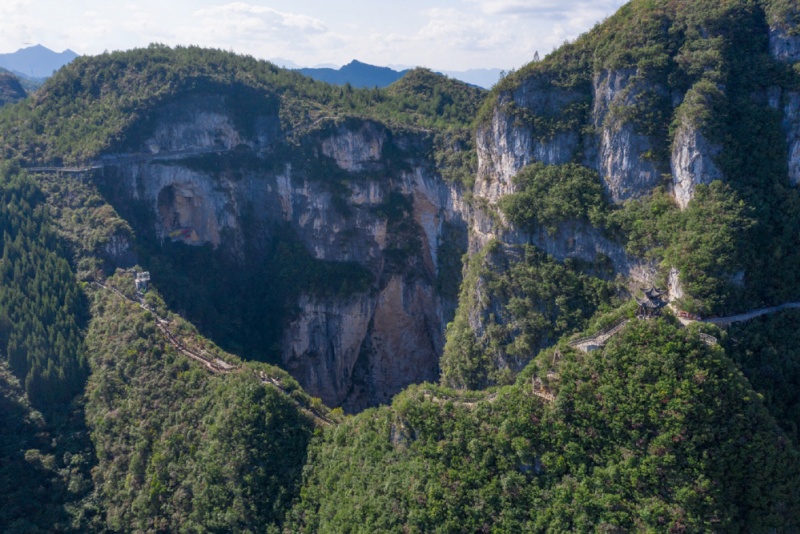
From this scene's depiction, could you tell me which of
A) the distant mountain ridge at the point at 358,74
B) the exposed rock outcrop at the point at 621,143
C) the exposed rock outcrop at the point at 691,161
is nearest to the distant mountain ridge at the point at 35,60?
the distant mountain ridge at the point at 358,74

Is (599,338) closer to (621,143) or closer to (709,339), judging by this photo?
(709,339)

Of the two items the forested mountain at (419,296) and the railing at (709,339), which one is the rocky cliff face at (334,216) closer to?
the forested mountain at (419,296)

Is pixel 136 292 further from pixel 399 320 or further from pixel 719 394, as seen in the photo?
pixel 719 394

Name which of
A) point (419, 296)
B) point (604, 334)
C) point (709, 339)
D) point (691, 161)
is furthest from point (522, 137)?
point (419, 296)

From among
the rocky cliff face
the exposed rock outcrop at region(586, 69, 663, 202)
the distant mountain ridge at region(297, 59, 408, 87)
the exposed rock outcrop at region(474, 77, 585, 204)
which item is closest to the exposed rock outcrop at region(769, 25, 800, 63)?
the exposed rock outcrop at region(586, 69, 663, 202)

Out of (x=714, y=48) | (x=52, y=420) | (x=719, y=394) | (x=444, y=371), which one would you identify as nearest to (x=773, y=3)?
(x=714, y=48)

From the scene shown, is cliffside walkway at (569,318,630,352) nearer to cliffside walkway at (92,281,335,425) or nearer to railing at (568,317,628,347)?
railing at (568,317,628,347)
